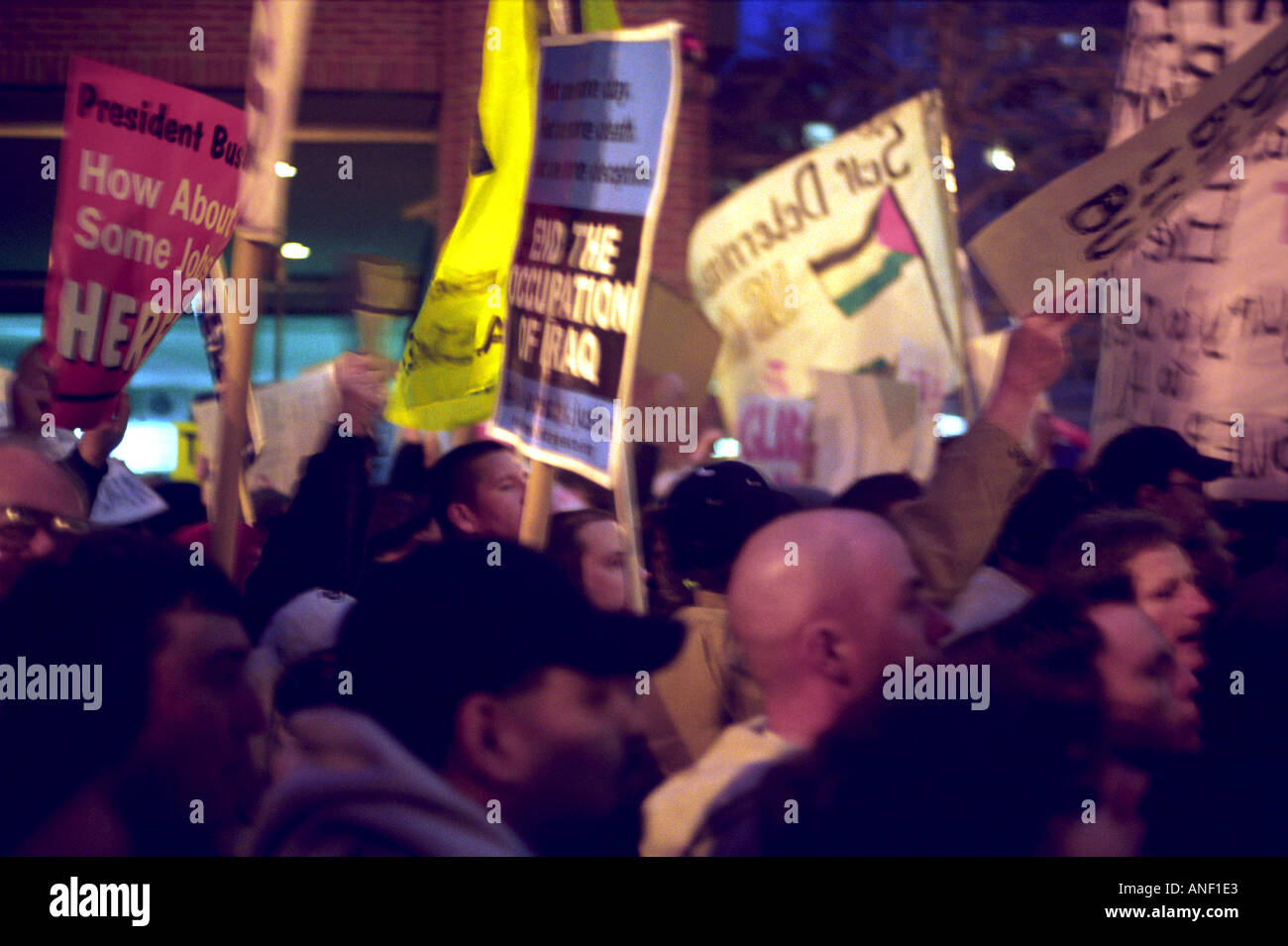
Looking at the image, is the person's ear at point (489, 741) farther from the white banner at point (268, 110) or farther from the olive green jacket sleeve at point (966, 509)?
the white banner at point (268, 110)

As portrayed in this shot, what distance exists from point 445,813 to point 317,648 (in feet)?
3.82

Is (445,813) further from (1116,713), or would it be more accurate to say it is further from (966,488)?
(966,488)

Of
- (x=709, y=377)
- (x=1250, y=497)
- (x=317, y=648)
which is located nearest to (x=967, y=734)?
(x=317, y=648)

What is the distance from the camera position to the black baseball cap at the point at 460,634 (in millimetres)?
2080

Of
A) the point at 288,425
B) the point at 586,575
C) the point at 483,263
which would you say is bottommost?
the point at 288,425

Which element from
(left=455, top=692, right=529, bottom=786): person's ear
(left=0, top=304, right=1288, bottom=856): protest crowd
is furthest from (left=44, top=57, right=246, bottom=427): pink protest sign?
(left=455, top=692, right=529, bottom=786): person's ear

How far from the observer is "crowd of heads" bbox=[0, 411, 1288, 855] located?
2.06 metres

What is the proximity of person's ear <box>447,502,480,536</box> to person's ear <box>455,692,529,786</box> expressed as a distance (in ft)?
5.90

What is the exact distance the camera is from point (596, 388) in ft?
11.3

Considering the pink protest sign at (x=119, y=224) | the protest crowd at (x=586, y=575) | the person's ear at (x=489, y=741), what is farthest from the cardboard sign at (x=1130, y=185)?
the pink protest sign at (x=119, y=224)

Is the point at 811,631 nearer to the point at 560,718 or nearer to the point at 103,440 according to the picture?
the point at 560,718

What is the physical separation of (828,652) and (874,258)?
4.29 meters

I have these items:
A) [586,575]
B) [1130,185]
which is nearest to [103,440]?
[586,575]

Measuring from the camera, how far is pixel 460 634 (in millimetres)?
2080
